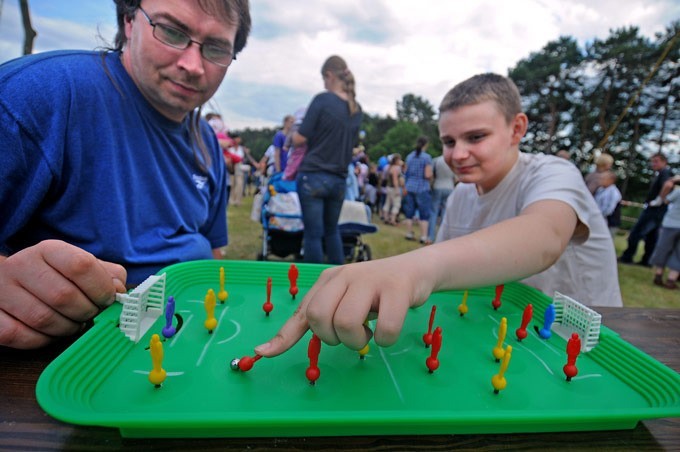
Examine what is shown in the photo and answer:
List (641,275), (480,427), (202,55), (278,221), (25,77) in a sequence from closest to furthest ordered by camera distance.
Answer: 1. (480,427)
2. (25,77)
3. (202,55)
4. (278,221)
5. (641,275)

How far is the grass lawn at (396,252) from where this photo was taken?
3.39 metres

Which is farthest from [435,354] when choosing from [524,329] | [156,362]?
[156,362]

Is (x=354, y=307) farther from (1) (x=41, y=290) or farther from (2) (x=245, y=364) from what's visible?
(1) (x=41, y=290)

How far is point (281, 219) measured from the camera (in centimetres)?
300

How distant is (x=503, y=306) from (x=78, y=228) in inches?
39.1

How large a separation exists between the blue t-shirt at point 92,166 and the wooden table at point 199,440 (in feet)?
1.31

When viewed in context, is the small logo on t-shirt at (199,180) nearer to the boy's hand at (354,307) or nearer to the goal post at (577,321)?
the boy's hand at (354,307)

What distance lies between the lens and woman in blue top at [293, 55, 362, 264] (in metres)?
2.42

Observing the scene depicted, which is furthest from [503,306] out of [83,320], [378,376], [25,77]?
[25,77]

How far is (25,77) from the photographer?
78 cm

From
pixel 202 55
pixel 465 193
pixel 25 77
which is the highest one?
pixel 202 55

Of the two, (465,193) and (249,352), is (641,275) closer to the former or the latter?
(465,193)

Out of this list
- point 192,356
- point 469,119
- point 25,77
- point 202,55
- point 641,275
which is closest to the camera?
point 192,356

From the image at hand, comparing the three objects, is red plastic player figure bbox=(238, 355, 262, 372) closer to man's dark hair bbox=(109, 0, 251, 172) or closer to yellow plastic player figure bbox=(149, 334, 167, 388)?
yellow plastic player figure bbox=(149, 334, 167, 388)
